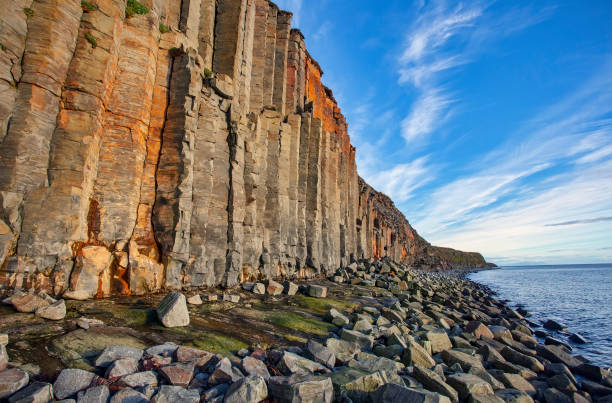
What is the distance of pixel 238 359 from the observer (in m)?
5.23

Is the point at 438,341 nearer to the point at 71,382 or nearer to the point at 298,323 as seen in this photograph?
the point at 298,323

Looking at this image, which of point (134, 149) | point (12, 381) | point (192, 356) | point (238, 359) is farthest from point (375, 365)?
point (134, 149)

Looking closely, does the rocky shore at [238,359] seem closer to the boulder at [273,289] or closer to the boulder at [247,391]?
the boulder at [247,391]

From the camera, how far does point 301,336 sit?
23.2ft

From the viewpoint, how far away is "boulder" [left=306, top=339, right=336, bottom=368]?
548 centimetres

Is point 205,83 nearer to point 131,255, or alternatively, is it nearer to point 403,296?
point 131,255

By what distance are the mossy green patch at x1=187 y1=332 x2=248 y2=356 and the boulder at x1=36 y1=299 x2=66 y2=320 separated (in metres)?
2.32

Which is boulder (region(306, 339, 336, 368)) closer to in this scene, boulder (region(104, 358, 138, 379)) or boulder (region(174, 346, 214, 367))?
boulder (region(174, 346, 214, 367))

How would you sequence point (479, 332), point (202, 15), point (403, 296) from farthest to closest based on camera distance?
point (403, 296), point (202, 15), point (479, 332)

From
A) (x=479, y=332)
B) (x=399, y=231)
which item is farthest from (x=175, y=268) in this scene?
(x=399, y=231)

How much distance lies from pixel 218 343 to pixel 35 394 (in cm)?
284

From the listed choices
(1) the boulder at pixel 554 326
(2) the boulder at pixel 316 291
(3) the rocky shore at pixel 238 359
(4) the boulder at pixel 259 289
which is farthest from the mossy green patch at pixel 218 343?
(1) the boulder at pixel 554 326

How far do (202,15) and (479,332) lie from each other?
15.7 metres

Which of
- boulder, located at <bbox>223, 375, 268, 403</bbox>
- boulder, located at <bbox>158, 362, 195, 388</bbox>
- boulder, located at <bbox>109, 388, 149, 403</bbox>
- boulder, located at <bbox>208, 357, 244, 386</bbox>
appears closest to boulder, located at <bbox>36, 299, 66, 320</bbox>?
boulder, located at <bbox>158, 362, 195, 388</bbox>
